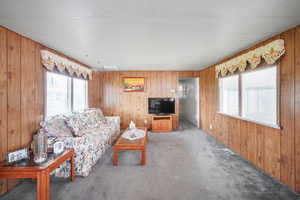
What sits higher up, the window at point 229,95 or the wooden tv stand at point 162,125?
the window at point 229,95

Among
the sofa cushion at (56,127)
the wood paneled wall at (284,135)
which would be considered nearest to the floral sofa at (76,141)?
the sofa cushion at (56,127)

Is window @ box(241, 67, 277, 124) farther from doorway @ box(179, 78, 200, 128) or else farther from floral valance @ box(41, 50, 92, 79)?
floral valance @ box(41, 50, 92, 79)

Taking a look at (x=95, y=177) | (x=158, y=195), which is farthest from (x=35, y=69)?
(x=158, y=195)

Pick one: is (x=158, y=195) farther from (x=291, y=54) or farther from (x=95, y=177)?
(x=291, y=54)

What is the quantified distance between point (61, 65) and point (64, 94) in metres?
0.77

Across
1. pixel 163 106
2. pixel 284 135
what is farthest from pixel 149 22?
pixel 163 106

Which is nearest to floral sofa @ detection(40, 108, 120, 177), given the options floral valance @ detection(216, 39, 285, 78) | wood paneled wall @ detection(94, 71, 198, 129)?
wood paneled wall @ detection(94, 71, 198, 129)

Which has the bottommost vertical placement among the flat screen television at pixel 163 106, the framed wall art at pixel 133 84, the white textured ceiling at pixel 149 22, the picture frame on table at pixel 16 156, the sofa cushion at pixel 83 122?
the picture frame on table at pixel 16 156

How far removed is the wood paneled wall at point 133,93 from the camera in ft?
16.0

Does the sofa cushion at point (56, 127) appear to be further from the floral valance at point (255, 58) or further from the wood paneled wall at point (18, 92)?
the floral valance at point (255, 58)

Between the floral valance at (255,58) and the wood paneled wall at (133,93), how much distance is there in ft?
6.78

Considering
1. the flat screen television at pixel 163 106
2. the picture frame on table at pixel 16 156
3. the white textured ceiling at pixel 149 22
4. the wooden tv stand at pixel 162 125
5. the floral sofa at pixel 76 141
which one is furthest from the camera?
the flat screen television at pixel 163 106

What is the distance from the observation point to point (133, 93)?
4875mm

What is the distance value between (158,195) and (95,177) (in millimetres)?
1086
